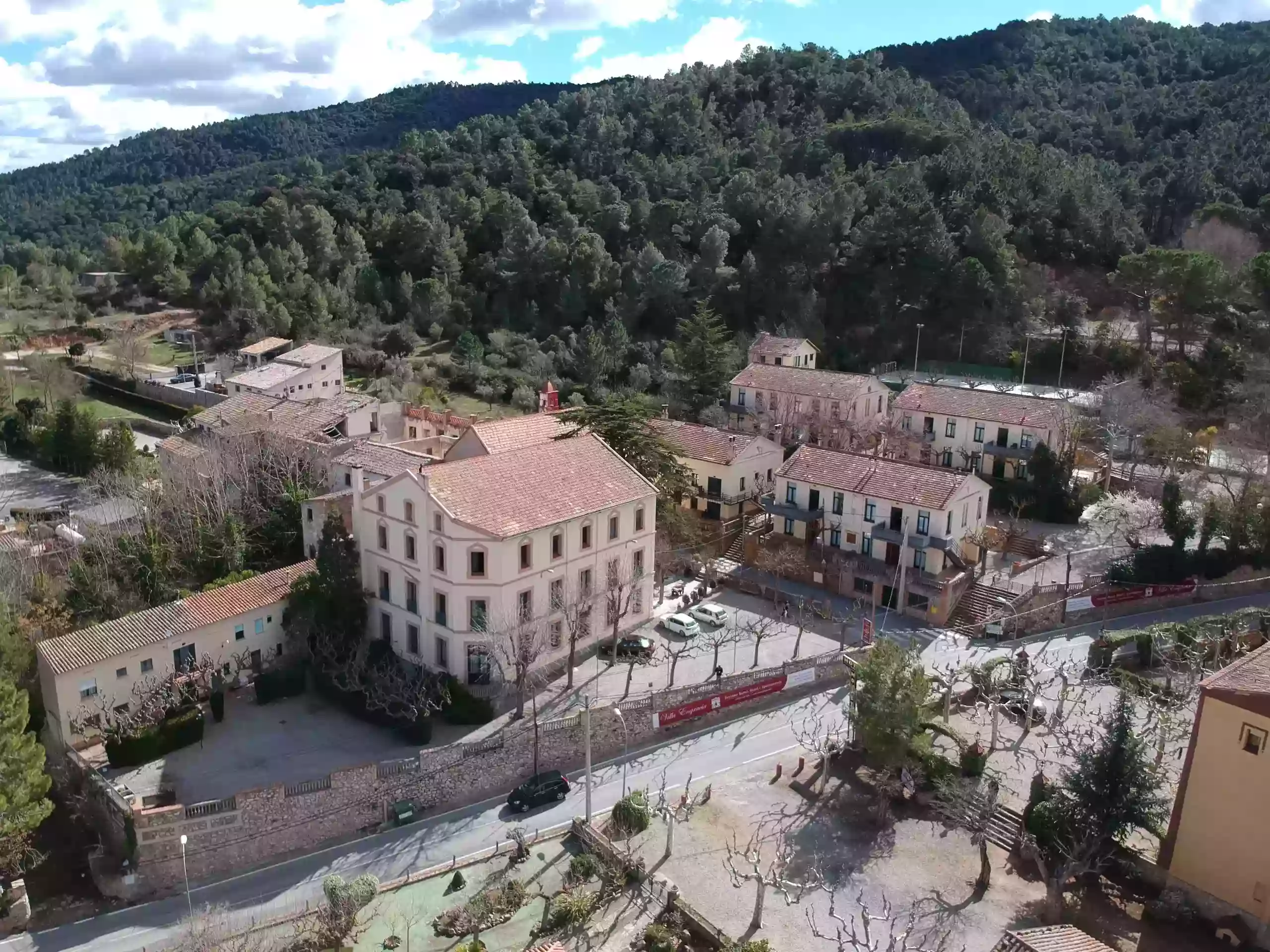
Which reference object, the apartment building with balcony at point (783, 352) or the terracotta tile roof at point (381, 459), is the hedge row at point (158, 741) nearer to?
the terracotta tile roof at point (381, 459)

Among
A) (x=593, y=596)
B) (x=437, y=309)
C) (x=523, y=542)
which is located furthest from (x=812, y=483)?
(x=437, y=309)

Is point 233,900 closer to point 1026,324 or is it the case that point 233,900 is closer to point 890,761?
point 890,761

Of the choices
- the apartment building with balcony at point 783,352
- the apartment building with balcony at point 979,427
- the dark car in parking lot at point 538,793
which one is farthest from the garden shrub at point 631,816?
the apartment building with balcony at point 783,352

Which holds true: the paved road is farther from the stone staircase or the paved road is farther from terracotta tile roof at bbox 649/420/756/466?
terracotta tile roof at bbox 649/420/756/466

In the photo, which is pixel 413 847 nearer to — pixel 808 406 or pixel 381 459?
pixel 381 459

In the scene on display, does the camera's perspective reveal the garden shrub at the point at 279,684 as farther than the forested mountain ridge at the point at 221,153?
No

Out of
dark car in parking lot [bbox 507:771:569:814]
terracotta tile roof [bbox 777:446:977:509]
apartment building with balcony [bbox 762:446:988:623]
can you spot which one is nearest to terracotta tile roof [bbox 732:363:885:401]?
terracotta tile roof [bbox 777:446:977:509]
